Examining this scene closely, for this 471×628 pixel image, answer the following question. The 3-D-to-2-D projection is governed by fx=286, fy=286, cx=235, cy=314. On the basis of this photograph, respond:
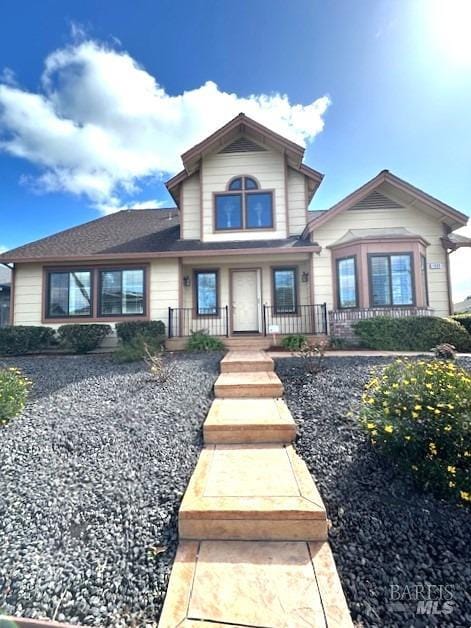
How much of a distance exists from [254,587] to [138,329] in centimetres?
773

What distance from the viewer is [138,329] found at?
343 inches

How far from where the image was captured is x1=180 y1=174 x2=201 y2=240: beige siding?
10.3 meters

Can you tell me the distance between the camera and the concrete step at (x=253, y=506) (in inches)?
82.6

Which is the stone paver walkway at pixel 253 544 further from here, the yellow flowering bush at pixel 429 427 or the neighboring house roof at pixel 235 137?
the neighboring house roof at pixel 235 137

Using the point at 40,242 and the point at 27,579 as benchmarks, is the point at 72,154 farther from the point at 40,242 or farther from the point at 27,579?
the point at 27,579

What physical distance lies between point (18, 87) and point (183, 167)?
629cm

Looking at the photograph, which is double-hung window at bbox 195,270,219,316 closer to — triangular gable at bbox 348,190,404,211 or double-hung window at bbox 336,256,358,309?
double-hung window at bbox 336,256,358,309

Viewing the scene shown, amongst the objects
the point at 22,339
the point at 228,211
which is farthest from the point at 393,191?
the point at 22,339

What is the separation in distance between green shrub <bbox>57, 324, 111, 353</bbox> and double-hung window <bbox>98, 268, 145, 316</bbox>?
33.2 inches

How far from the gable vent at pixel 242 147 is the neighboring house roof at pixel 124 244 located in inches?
129

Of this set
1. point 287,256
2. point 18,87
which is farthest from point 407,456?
point 18,87

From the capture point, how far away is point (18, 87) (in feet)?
32.4

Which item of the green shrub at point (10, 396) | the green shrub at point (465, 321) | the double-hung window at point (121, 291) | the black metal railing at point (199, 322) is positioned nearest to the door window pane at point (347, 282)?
the green shrub at point (465, 321)

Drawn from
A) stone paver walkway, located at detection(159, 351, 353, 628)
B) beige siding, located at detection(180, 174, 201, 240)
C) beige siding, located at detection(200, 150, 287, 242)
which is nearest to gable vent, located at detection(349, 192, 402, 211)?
beige siding, located at detection(200, 150, 287, 242)
